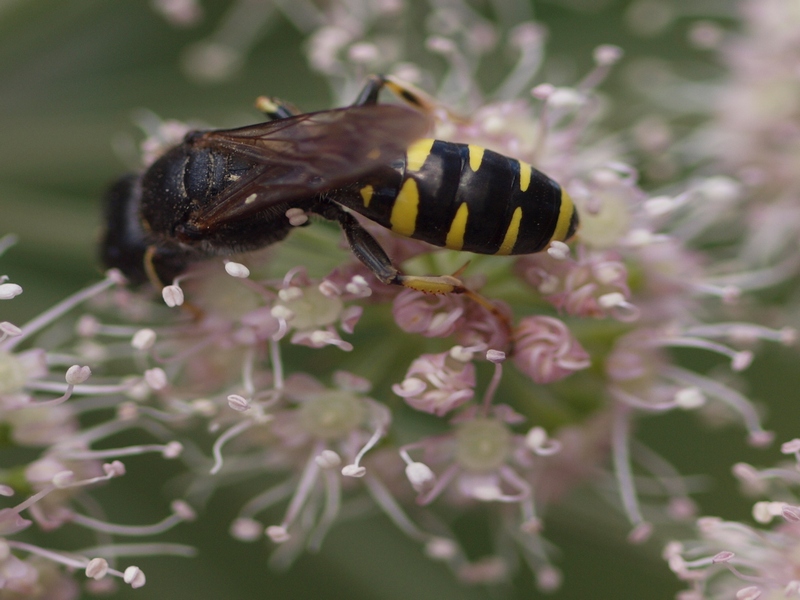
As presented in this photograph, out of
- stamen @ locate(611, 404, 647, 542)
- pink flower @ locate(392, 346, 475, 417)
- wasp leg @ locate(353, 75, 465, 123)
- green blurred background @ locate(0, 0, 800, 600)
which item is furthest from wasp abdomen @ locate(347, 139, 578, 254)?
green blurred background @ locate(0, 0, 800, 600)

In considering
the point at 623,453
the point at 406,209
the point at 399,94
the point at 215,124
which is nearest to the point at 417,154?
the point at 406,209

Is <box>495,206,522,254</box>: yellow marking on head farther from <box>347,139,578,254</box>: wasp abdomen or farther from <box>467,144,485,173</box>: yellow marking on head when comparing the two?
<box>467,144,485,173</box>: yellow marking on head

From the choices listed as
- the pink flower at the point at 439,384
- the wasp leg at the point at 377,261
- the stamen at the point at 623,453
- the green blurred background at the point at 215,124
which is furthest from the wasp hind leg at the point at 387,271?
the green blurred background at the point at 215,124

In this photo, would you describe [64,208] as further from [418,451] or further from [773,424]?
[773,424]

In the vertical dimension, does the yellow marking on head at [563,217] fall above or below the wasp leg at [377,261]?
above

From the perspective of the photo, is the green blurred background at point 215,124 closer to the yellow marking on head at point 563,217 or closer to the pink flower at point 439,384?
the pink flower at point 439,384
